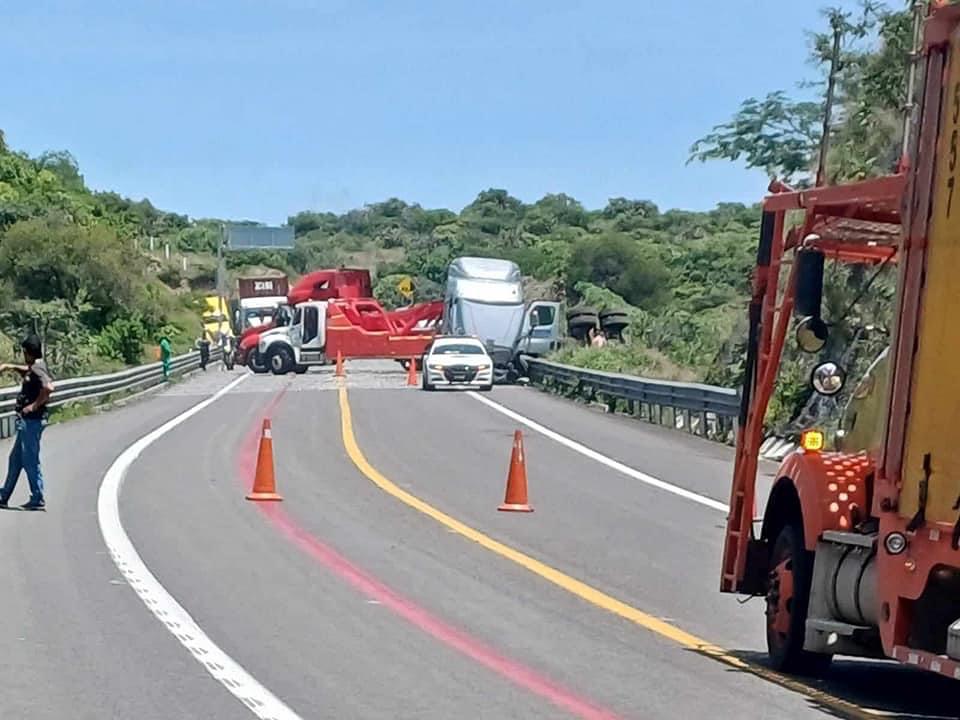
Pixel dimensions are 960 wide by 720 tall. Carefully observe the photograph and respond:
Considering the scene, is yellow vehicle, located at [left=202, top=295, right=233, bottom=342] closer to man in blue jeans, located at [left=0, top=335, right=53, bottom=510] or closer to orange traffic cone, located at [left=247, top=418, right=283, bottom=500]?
orange traffic cone, located at [left=247, top=418, right=283, bottom=500]

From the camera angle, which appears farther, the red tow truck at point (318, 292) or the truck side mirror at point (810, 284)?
the red tow truck at point (318, 292)

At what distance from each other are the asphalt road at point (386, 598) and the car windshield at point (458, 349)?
21440 millimetres

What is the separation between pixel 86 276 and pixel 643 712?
61.3 meters

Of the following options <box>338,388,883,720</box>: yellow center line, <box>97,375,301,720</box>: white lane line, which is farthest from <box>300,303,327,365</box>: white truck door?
<box>97,375,301,720</box>: white lane line

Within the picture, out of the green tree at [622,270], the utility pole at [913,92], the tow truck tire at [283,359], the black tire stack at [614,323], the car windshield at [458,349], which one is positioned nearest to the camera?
the utility pole at [913,92]

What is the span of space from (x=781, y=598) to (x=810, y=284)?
182 centimetres

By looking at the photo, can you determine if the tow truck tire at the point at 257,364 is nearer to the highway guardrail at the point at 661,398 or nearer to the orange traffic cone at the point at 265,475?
the highway guardrail at the point at 661,398

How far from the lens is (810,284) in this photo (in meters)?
9.90

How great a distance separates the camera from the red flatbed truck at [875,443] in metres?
8.28

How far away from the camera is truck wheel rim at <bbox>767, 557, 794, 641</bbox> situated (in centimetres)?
1028

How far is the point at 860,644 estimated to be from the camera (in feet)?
31.1

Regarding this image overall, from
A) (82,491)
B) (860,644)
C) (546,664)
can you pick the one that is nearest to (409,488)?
(82,491)

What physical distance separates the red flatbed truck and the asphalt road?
589 millimetres

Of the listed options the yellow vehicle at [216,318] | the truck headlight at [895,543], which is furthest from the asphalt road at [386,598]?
the yellow vehicle at [216,318]
